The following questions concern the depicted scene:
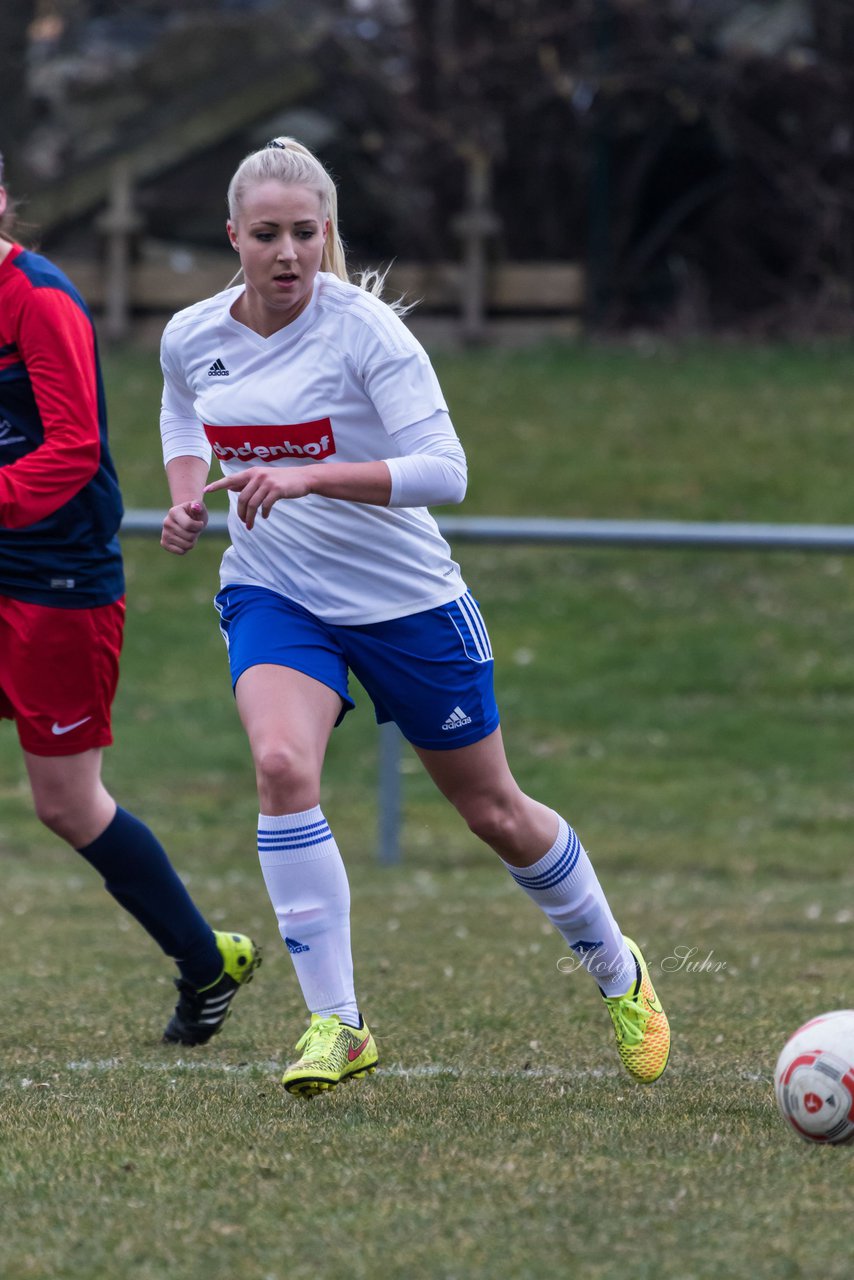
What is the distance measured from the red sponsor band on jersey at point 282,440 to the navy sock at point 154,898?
121 cm

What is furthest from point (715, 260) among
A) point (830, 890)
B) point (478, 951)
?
point (478, 951)

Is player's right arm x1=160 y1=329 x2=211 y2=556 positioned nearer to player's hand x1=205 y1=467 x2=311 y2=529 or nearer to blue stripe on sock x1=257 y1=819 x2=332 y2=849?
player's hand x1=205 y1=467 x2=311 y2=529

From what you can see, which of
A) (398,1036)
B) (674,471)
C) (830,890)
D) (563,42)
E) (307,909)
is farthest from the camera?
(563,42)

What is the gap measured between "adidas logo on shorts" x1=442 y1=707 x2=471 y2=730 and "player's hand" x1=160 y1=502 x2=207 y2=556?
26.7 inches

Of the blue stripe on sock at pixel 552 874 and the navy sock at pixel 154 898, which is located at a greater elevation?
the blue stripe on sock at pixel 552 874

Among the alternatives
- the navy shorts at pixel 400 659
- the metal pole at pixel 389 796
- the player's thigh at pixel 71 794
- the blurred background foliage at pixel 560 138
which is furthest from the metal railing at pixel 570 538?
the blurred background foliage at pixel 560 138

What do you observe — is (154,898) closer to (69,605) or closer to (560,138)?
(69,605)

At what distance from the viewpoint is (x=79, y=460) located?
4.67 m

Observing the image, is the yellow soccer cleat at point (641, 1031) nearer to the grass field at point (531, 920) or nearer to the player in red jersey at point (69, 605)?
the grass field at point (531, 920)

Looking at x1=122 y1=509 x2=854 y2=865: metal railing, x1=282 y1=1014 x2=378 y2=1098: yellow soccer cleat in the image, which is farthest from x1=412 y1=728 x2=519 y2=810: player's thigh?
x1=122 y1=509 x2=854 y2=865: metal railing

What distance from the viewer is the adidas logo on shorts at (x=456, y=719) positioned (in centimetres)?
431

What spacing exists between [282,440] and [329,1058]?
4.39 ft

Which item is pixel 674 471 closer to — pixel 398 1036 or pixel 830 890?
pixel 830 890

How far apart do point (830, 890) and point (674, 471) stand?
267 inches
